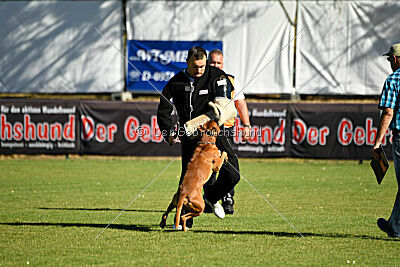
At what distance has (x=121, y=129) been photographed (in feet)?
67.4

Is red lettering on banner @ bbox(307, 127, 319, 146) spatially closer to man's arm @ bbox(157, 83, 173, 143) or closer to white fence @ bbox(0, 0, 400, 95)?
white fence @ bbox(0, 0, 400, 95)

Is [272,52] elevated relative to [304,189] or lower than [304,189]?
elevated

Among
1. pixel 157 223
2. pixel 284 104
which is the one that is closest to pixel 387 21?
pixel 284 104

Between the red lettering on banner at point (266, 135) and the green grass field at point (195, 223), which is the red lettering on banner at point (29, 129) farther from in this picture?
the red lettering on banner at point (266, 135)

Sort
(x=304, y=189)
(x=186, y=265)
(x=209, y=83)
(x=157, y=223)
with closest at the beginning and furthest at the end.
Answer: (x=186, y=265) < (x=209, y=83) < (x=157, y=223) < (x=304, y=189)

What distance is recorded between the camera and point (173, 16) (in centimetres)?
2577

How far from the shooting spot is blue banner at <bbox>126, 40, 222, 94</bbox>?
84.0 feet

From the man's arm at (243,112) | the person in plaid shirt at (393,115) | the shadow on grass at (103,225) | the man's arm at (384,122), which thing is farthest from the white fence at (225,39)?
the man's arm at (384,122)

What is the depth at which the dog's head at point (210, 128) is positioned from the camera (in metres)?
8.47

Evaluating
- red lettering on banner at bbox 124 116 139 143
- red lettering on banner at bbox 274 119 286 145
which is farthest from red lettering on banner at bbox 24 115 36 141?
red lettering on banner at bbox 274 119 286 145

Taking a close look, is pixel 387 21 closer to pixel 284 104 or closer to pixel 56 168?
pixel 284 104

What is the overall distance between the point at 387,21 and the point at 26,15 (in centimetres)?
1337

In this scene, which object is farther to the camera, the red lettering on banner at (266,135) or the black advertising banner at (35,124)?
the black advertising banner at (35,124)

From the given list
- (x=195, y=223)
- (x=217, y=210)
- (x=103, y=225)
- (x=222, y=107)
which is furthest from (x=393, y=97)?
(x=103, y=225)
